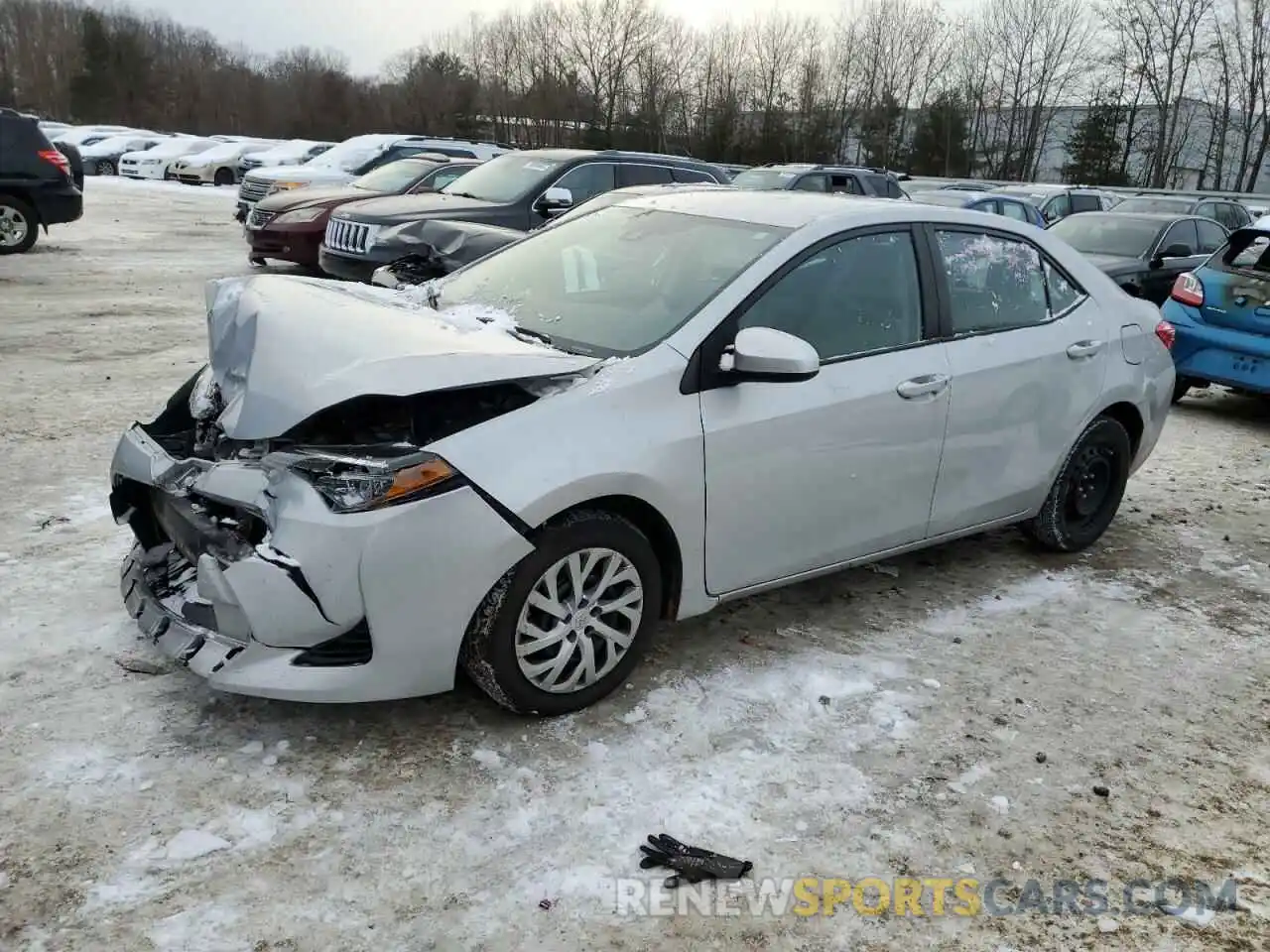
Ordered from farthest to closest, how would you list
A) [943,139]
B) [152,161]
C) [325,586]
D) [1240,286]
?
1. [943,139]
2. [152,161]
3. [1240,286]
4. [325,586]

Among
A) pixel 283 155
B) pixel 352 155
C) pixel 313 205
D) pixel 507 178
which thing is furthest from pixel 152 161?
pixel 507 178

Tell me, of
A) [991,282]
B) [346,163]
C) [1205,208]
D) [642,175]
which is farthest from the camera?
[346,163]

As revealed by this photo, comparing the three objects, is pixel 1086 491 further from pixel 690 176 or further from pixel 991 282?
pixel 690 176

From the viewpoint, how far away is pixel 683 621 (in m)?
4.18

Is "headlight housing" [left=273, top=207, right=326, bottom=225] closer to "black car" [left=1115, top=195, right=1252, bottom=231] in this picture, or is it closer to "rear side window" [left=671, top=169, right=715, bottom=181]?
"rear side window" [left=671, top=169, right=715, bottom=181]

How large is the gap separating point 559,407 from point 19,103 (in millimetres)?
80069

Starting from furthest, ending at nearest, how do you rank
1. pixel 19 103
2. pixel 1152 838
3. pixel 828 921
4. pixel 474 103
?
pixel 19 103 < pixel 474 103 < pixel 1152 838 < pixel 828 921

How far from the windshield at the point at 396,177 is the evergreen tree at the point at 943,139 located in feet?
121

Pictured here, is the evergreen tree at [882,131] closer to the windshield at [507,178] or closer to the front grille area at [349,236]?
the windshield at [507,178]

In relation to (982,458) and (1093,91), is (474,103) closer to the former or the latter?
(1093,91)

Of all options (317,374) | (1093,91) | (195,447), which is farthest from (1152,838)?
(1093,91)

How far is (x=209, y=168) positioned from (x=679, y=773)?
3166 centimetres

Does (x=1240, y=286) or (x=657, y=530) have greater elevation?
(x=1240, y=286)

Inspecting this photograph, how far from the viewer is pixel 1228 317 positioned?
796 cm
